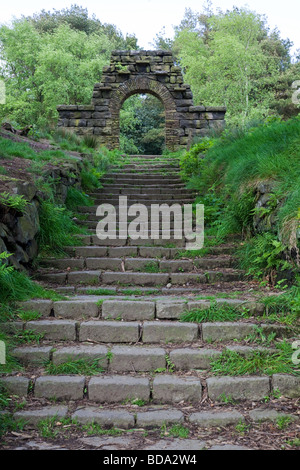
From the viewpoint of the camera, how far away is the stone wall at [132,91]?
13336 millimetres

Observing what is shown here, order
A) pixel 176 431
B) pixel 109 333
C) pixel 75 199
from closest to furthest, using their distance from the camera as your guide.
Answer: pixel 176 431 → pixel 109 333 → pixel 75 199

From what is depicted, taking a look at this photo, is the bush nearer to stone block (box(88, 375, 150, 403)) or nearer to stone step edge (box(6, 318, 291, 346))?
stone step edge (box(6, 318, 291, 346))

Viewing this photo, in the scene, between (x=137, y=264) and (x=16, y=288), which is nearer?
(x=16, y=288)

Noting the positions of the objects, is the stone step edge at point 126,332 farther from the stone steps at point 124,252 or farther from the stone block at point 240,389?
the stone steps at point 124,252

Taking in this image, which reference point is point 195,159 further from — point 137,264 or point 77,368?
point 77,368

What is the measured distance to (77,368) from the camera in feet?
9.95

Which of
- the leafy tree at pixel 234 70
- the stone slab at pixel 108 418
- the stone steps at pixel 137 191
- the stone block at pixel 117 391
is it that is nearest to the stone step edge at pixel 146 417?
the stone slab at pixel 108 418

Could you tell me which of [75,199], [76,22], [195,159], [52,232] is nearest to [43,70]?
[76,22]

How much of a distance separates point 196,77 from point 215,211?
2196 centimetres

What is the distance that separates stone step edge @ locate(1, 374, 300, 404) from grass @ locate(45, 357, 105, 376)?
13cm

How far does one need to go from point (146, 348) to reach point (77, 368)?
538mm
